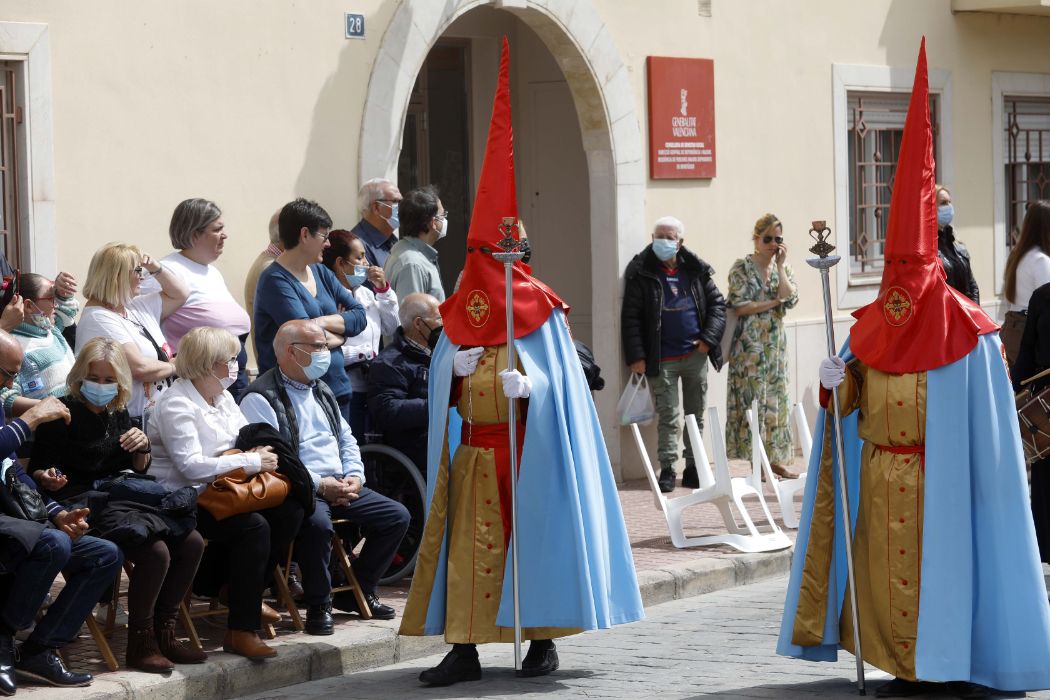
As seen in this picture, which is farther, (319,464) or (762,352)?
(762,352)

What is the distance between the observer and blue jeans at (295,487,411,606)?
734cm

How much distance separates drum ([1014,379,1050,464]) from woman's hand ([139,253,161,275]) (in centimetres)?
391

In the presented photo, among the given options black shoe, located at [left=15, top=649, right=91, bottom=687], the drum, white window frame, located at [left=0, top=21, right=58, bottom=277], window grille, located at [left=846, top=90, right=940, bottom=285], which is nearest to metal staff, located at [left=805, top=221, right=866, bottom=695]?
the drum

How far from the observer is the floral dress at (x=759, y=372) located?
40.1 ft

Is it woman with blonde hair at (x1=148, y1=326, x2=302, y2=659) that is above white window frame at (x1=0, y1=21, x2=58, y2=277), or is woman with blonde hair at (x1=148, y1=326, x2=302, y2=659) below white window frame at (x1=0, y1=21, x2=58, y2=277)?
below

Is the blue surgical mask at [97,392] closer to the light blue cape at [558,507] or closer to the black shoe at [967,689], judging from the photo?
the light blue cape at [558,507]

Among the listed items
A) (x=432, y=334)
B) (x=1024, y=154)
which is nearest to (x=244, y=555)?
(x=432, y=334)

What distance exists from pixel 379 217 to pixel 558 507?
131 inches

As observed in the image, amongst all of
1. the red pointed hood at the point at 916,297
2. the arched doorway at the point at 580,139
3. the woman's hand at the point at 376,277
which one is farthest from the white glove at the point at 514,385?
the arched doorway at the point at 580,139

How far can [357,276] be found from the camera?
9.06m

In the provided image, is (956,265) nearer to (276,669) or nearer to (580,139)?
(580,139)

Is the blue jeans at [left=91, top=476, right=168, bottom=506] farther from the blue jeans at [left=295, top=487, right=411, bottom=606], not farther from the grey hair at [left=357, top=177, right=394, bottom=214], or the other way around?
the grey hair at [left=357, top=177, right=394, bottom=214]

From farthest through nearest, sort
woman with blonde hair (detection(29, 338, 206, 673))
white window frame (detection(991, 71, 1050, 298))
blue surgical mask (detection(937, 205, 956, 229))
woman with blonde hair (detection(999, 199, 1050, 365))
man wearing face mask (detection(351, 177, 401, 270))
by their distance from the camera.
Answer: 1. white window frame (detection(991, 71, 1050, 298))
2. blue surgical mask (detection(937, 205, 956, 229))
3. man wearing face mask (detection(351, 177, 401, 270))
4. woman with blonde hair (detection(999, 199, 1050, 365))
5. woman with blonde hair (detection(29, 338, 206, 673))

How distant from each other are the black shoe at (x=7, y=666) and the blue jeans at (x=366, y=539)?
4.48ft
